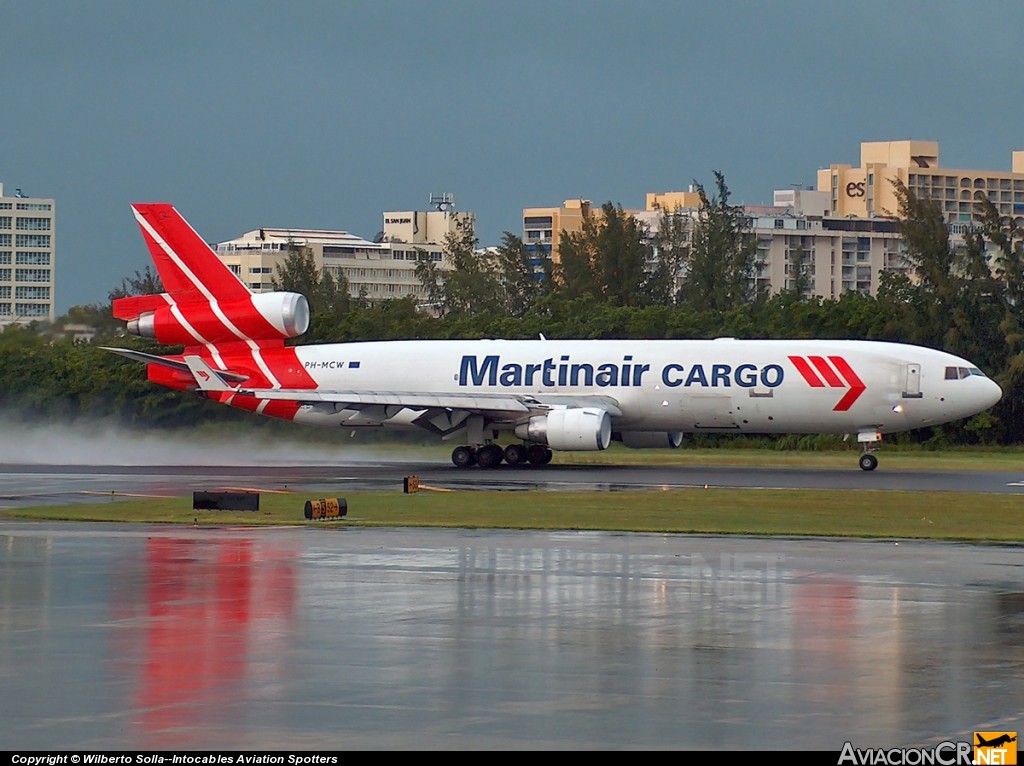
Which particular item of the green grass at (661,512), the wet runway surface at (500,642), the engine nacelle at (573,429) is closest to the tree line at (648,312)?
the engine nacelle at (573,429)

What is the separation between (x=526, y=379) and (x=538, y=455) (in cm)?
264

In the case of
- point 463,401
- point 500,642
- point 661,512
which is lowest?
point 500,642

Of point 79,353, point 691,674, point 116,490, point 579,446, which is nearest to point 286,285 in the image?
point 79,353

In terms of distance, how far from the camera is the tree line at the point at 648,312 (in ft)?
224

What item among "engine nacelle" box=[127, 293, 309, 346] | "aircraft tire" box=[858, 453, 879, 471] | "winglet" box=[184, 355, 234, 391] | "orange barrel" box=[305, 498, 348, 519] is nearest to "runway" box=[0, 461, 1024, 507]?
"aircraft tire" box=[858, 453, 879, 471]

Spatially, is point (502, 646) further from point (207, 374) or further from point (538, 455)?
point (207, 374)

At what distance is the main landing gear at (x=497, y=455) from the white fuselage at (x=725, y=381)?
1929mm

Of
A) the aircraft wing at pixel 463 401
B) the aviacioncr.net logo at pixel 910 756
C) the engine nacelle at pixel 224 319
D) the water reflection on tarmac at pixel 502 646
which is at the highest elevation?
the engine nacelle at pixel 224 319

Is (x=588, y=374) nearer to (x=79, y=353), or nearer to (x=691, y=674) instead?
(x=79, y=353)

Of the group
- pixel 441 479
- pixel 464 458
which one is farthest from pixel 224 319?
pixel 441 479

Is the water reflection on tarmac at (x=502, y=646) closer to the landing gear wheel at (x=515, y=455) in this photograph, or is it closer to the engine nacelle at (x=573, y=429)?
the engine nacelle at (x=573, y=429)

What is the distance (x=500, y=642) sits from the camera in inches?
637

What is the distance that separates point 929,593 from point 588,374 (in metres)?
33.0

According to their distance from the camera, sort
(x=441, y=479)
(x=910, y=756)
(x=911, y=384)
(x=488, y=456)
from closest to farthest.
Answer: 1. (x=910, y=756)
2. (x=441, y=479)
3. (x=911, y=384)
4. (x=488, y=456)
